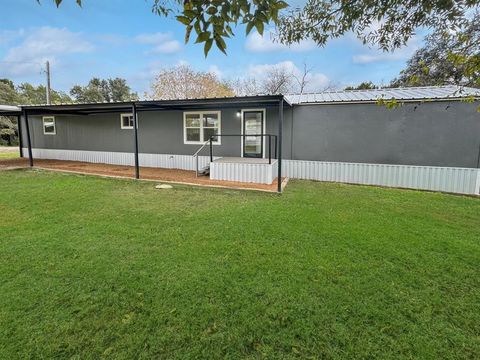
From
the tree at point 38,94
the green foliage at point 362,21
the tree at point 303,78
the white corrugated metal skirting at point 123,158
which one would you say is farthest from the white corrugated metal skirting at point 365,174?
the tree at point 38,94

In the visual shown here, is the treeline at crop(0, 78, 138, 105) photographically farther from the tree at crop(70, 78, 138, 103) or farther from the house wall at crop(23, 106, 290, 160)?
the house wall at crop(23, 106, 290, 160)

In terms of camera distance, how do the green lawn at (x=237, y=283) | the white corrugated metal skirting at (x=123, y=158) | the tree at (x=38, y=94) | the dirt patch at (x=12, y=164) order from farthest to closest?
the tree at (x=38, y=94) < the white corrugated metal skirting at (x=123, y=158) < the dirt patch at (x=12, y=164) < the green lawn at (x=237, y=283)

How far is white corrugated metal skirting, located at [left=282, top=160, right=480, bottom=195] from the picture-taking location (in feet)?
23.7

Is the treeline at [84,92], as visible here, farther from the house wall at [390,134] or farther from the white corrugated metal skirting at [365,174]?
the house wall at [390,134]

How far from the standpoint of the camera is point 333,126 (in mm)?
8320

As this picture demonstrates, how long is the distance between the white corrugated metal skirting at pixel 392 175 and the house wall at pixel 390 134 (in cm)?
17

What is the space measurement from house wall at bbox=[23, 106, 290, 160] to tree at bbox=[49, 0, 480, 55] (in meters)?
5.96

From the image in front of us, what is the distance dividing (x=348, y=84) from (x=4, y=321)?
2786 centimetres

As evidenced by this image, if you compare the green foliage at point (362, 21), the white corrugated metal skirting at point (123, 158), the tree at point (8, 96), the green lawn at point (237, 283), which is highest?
the tree at point (8, 96)

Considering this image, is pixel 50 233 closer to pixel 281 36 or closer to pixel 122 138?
pixel 281 36

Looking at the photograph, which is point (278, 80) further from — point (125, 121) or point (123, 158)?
point (123, 158)

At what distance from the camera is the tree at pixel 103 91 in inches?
1342

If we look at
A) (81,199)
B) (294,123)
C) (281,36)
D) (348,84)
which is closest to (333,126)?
(294,123)

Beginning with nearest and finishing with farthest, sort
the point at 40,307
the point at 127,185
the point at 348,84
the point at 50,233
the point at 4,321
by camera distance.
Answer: the point at 4,321 → the point at 40,307 → the point at 50,233 → the point at 127,185 → the point at 348,84
